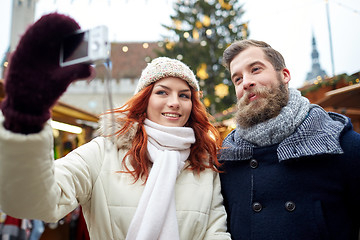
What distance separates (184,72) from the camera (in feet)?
6.43

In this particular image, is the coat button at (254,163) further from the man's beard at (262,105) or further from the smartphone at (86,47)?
the smartphone at (86,47)

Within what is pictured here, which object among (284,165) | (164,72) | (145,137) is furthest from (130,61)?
(284,165)

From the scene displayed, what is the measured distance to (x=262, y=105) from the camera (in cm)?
179

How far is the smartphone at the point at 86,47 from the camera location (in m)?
0.75

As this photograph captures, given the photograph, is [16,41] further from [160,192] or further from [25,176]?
[160,192]

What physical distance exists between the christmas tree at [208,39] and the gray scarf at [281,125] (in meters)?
9.50

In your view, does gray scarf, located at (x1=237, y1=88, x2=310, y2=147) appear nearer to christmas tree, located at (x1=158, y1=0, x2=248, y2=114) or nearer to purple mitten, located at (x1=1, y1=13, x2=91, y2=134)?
purple mitten, located at (x1=1, y1=13, x2=91, y2=134)

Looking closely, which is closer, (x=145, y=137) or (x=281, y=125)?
(x=281, y=125)

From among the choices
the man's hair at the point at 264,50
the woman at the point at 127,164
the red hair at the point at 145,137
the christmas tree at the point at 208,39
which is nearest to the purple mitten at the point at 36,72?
the woman at the point at 127,164

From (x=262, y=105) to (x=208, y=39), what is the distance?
11427 mm

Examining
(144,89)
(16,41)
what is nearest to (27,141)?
(16,41)

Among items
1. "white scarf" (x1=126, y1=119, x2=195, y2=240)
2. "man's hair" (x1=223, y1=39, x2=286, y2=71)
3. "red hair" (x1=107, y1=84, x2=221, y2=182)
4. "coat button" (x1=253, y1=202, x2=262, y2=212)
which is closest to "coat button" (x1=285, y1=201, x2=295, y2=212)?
"coat button" (x1=253, y1=202, x2=262, y2=212)

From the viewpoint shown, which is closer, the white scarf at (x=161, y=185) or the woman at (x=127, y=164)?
the woman at (x=127, y=164)

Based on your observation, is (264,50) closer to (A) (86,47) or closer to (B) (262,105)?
(B) (262,105)
